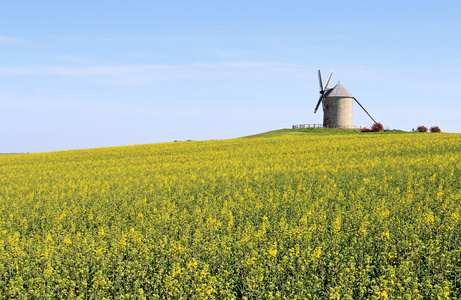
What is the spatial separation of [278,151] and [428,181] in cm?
1852

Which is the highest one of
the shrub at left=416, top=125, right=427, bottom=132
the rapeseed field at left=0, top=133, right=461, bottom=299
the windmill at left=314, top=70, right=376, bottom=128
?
the windmill at left=314, top=70, right=376, bottom=128

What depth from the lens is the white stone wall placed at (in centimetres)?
8250

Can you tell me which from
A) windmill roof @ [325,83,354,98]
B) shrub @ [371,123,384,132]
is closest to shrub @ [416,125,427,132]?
shrub @ [371,123,384,132]

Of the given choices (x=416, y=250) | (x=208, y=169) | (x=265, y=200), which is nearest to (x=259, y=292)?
(x=416, y=250)

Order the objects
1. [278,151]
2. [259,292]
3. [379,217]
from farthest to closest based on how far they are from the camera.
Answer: [278,151], [379,217], [259,292]

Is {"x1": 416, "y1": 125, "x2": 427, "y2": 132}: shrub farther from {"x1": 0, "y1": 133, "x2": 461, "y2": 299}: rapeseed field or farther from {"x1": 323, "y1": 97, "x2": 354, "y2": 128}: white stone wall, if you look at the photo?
{"x1": 0, "y1": 133, "x2": 461, "y2": 299}: rapeseed field

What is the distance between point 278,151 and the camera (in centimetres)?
3722

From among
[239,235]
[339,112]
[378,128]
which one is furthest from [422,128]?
[239,235]

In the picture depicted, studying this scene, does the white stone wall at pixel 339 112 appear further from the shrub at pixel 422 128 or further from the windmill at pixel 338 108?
the shrub at pixel 422 128

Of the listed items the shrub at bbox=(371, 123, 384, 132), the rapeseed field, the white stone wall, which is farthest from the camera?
the white stone wall

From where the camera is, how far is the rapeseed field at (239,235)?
777 centimetres

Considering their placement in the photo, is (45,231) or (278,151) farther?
(278,151)

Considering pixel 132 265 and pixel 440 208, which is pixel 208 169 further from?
pixel 132 265

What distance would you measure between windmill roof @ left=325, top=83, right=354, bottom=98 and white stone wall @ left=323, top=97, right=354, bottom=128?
66 centimetres
